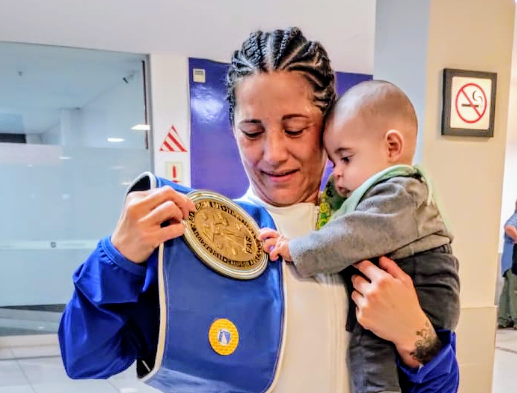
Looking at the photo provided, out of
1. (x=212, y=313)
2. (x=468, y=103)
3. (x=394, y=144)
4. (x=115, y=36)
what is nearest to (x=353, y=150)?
(x=394, y=144)

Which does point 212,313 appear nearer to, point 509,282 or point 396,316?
point 396,316

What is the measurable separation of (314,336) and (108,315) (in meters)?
0.31

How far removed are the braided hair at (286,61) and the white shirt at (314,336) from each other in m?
0.34

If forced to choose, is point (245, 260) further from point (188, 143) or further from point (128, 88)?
point (128, 88)

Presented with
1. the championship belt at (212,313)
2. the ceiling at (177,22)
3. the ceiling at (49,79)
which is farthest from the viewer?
the ceiling at (49,79)

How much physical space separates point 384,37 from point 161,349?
2.06m

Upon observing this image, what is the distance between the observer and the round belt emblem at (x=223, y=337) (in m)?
0.66

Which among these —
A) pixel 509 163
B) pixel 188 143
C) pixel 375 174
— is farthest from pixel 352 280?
pixel 509 163

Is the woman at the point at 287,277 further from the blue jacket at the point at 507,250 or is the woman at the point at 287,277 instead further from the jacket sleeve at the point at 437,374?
the blue jacket at the point at 507,250

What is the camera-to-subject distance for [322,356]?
751 mm

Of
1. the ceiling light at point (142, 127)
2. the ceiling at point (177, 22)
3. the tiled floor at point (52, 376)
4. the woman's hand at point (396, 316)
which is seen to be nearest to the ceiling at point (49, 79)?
the ceiling at point (177, 22)

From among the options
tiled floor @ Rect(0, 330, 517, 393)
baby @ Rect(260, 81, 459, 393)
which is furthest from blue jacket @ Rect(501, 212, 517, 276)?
baby @ Rect(260, 81, 459, 393)

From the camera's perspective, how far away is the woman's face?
0.85 metres

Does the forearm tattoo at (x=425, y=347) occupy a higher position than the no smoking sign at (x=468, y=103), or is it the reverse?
the no smoking sign at (x=468, y=103)
